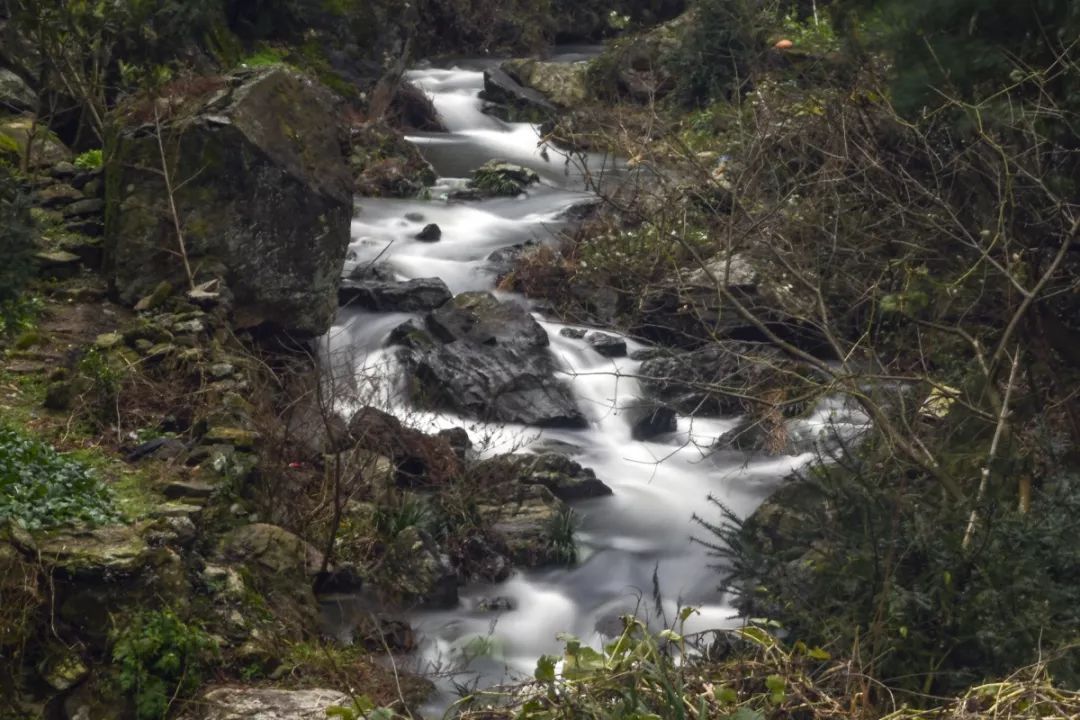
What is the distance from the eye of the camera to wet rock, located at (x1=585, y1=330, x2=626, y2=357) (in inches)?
527

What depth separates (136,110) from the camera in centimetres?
1105

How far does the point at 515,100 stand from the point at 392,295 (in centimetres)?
918

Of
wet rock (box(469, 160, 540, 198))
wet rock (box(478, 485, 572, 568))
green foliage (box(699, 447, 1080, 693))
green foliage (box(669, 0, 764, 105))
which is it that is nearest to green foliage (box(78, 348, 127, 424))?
wet rock (box(478, 485, 572, 568))

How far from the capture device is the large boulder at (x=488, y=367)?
1202cm

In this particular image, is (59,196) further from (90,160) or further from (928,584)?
(928,584)

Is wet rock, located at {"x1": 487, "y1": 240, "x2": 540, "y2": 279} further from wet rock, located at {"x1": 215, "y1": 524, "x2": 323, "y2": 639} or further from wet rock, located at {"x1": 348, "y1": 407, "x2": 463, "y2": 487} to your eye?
wet rock, located at {"x1": 215, "y1": 524, "x2": 323, "y2": 639}

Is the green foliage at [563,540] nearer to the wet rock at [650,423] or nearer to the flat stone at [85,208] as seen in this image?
the wet rock at [650,423]

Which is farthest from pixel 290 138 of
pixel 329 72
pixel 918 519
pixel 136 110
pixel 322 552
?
pixel 329 72

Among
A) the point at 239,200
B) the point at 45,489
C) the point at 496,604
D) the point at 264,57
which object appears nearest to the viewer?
the point at 45,489

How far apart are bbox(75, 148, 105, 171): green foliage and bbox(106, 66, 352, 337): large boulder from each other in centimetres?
72

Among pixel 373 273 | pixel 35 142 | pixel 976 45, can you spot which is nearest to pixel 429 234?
pixel 373 273

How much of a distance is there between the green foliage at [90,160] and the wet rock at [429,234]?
462 centimetres

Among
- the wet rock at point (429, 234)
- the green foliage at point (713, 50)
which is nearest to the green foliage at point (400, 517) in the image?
the wet rock at point (429, 234)

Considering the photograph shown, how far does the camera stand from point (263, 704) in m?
5.93
